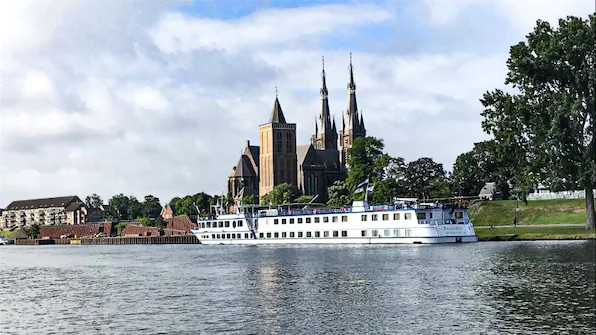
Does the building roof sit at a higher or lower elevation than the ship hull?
higher

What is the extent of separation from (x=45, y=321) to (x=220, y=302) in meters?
8.57

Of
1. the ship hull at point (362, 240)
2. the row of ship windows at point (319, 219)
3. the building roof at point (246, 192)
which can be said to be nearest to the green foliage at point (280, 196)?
the building roof at point (246, 192)

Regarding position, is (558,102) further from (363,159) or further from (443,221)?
(363,159)

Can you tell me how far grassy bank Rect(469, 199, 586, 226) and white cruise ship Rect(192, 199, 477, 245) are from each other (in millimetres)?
11407

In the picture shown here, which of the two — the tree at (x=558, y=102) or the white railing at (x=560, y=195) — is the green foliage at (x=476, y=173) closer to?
the white railing at (x=560, y=195)

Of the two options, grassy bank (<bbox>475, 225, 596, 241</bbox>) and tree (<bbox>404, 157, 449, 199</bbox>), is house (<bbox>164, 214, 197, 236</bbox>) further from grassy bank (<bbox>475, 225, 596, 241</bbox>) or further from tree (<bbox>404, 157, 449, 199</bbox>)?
grassy bank (<bbox>475, 225, 596, 241</bbox>)

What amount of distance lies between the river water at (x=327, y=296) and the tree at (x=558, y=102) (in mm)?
11882

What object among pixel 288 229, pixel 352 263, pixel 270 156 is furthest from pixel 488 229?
pixel 270 156

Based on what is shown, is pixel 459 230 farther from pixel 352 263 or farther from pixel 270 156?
pixel 270 156

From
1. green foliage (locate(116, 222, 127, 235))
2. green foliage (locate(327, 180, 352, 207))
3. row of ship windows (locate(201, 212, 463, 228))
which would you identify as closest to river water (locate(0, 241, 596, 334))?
row of ship windows (locate(201, 212, 463, 228))

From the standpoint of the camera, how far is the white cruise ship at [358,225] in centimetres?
8456

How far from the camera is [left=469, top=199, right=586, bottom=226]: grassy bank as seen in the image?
91312 millimetres

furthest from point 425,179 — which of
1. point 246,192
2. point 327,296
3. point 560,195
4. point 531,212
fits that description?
point 327,296

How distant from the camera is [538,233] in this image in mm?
79938
